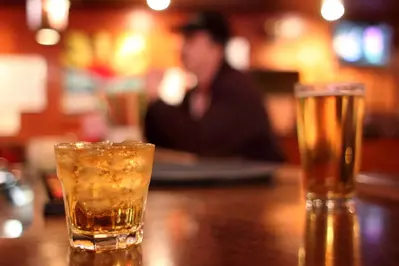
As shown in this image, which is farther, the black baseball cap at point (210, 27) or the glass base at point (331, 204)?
the black baseball cap at point (210, 27)

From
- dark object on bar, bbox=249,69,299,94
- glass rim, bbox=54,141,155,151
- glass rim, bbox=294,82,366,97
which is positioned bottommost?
glass rim, bbox=54,141,155,151

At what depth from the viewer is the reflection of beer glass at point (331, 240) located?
15.7 inches

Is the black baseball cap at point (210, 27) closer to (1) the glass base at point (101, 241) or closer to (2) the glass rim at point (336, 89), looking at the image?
(2) the glass rim at point (336, 89)

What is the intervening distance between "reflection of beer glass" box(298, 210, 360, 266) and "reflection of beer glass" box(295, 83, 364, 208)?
74 mm

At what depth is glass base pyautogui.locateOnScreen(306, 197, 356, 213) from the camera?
26.0 inches

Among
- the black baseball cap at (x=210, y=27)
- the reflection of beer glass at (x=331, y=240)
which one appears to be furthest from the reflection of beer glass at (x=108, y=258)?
the black baseball cap at (x=210, y=27)

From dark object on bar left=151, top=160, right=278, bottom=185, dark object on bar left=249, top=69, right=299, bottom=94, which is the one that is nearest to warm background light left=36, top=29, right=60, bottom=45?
dark object on bar left=249, top=69, right=299, bottom=94

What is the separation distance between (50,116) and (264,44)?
59.7 inches

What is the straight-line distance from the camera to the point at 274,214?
64 cm

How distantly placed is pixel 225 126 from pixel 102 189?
1.52 meters

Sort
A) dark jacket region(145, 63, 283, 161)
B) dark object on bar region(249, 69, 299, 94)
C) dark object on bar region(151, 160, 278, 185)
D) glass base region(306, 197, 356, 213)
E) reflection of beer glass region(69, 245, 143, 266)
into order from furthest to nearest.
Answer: dark object on bar region(249, 69, 299, 94) → dark jacket region(145, 63, 283, 161) → dark object on bar region(151, 160, 278, 185) → glass base region(306, 197, 356, 213) → reflection of beer glass region(69, 245, 143, 266)

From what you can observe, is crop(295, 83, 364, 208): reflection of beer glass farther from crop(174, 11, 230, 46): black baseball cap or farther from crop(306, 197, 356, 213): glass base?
crop(174, 11, 230, 46): black baseball cap

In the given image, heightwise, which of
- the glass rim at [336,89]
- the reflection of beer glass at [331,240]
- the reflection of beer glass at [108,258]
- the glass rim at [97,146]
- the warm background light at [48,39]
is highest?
the warm background light at [48,39]

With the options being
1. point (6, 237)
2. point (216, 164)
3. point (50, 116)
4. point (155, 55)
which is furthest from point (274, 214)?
point (155, 55)
